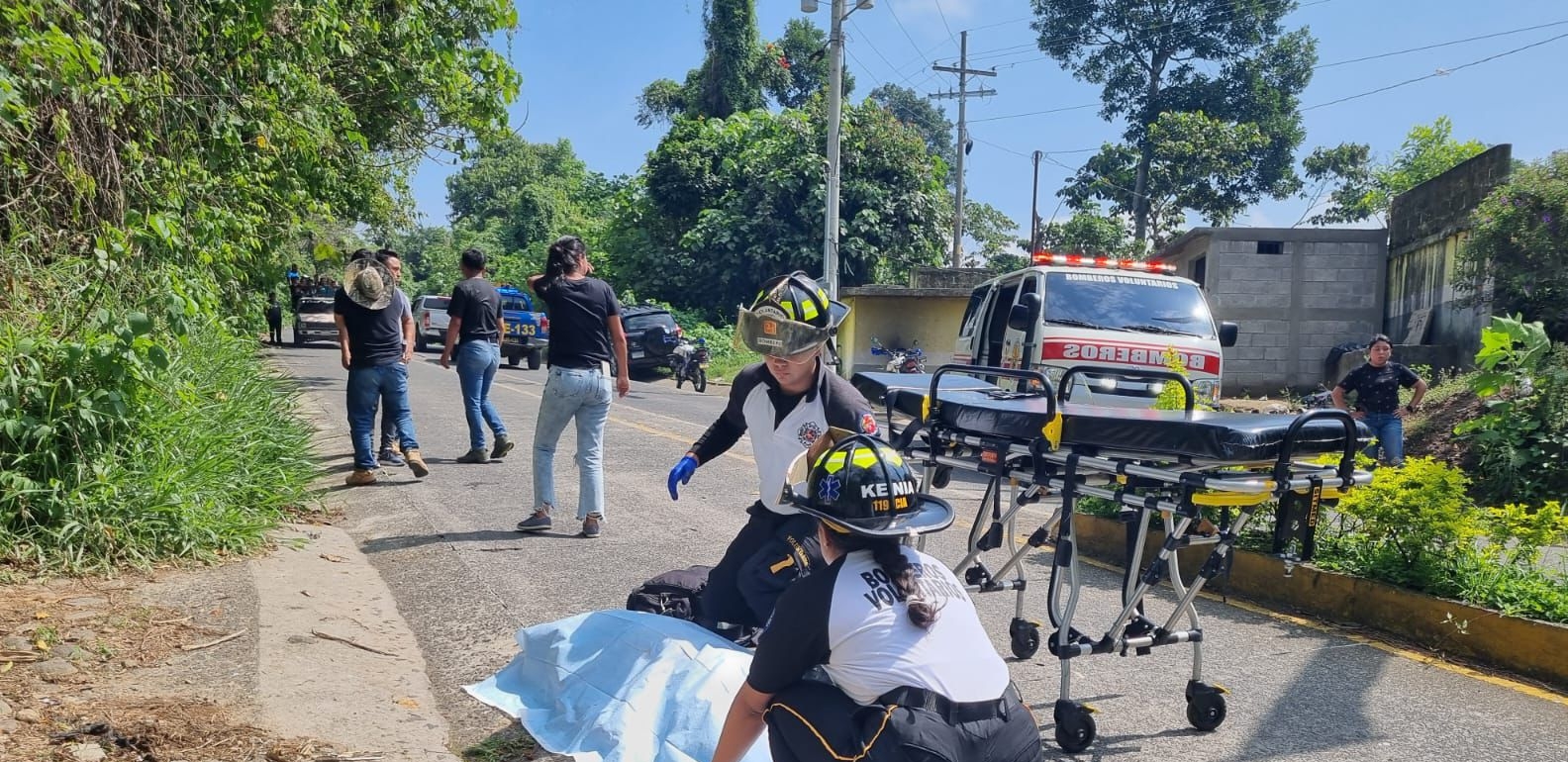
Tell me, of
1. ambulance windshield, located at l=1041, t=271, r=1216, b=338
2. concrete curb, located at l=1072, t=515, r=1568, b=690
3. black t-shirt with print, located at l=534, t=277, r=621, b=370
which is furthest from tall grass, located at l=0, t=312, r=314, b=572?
ambulance windshield, located at l=1041, t=271, r=1216, b=338

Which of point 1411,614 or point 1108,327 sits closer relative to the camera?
point 1411,614

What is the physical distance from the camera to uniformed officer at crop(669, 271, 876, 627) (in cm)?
390

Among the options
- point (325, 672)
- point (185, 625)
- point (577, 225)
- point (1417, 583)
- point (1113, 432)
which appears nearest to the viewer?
point (1113, 432)

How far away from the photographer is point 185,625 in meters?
4.96

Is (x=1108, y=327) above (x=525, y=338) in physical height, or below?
above

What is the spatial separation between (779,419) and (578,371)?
10.0 feet

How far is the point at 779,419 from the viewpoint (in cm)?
416

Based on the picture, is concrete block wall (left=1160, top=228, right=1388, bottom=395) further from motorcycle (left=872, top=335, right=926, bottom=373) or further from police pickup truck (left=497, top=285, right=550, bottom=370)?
police pickup truck (left=497, top=285, right=550, bottom=370)

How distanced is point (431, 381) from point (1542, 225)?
16.3m

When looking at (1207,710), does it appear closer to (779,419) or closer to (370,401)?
(779,419)

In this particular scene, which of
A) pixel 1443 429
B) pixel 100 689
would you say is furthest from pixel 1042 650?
pixel 1443 429

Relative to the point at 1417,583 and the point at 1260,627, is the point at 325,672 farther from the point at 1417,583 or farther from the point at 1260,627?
the point at 1417,583

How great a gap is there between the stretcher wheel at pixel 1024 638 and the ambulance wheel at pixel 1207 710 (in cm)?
81

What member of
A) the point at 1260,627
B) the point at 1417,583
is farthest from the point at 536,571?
the point at 1417,583
